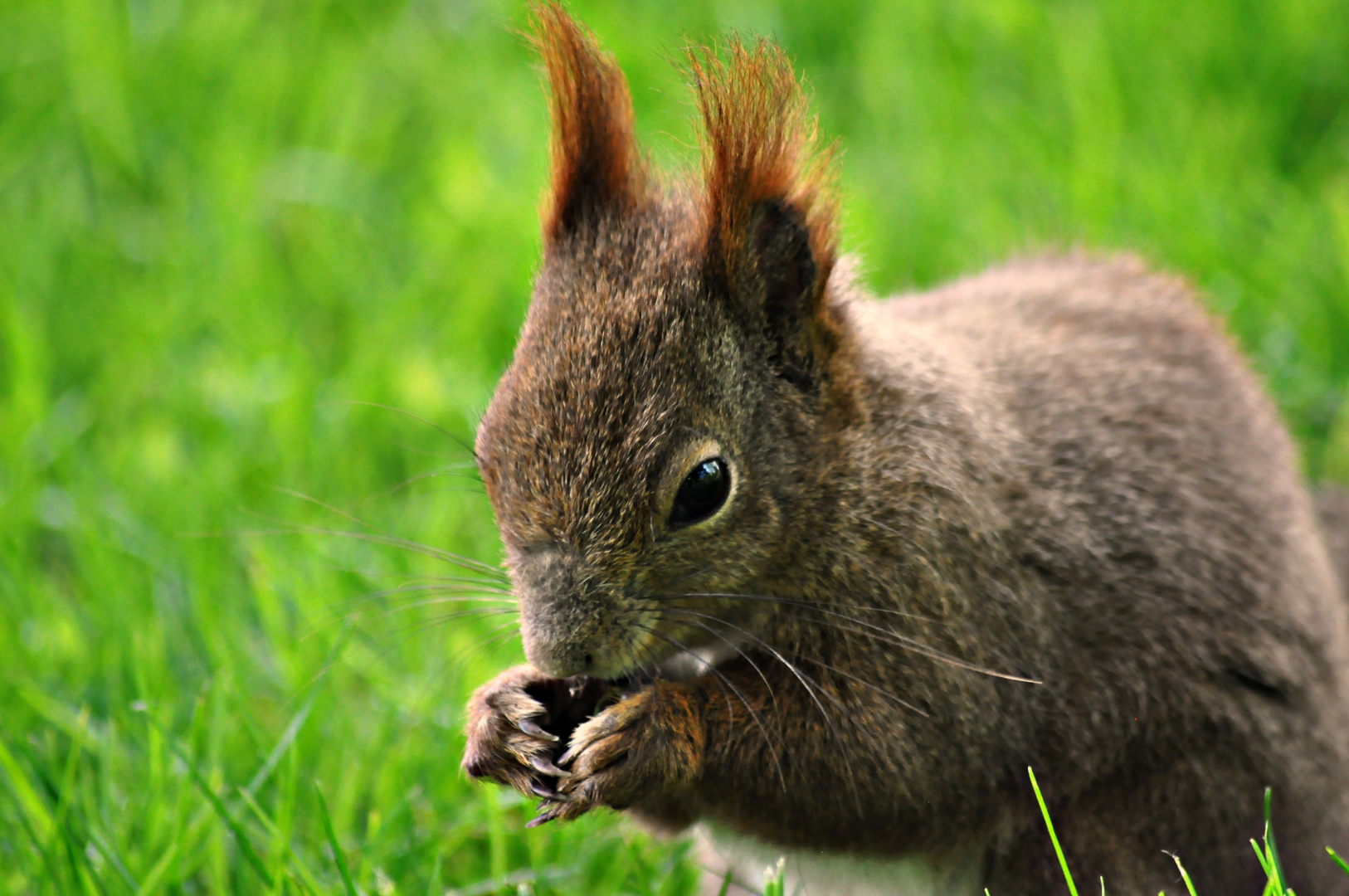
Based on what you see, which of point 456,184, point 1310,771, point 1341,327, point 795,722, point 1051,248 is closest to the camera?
point 795,722

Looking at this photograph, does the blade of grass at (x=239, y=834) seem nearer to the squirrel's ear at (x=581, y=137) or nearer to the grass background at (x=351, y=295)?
the grass background at (x=351, y=295)

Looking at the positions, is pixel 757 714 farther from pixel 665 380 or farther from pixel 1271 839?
pixel 1271 839

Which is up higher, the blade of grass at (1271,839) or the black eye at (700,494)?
the black eye at (700,494)

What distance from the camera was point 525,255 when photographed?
4.45 metres

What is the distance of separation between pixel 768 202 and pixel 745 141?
0.36 ft

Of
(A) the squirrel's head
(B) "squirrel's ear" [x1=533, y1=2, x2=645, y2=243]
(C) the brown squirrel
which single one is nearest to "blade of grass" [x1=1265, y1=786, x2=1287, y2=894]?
(C) the brown squirrel

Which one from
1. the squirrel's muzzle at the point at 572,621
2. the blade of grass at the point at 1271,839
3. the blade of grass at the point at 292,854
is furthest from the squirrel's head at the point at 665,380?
the blade of grass at the point at 1271,839

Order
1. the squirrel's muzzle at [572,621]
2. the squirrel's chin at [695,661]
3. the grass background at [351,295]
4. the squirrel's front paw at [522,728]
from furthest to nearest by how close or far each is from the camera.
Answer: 1. the grass background at [351,295]
2. the squirrel's chin at [695,661]
3. the squirrel's front paw at [522,728]
4. the squirrel's muzzle at [572,621]

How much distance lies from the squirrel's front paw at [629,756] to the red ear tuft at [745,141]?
0.69m

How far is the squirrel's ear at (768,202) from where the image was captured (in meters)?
2.22

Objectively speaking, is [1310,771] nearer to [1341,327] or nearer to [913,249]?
[1341,327]

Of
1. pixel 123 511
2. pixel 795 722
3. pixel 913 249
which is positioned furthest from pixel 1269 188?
pixel 123 511

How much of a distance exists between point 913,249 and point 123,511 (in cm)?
242

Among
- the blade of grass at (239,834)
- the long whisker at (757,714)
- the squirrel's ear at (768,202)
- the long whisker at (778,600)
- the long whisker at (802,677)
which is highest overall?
the squirrel's ear at (768,202)
